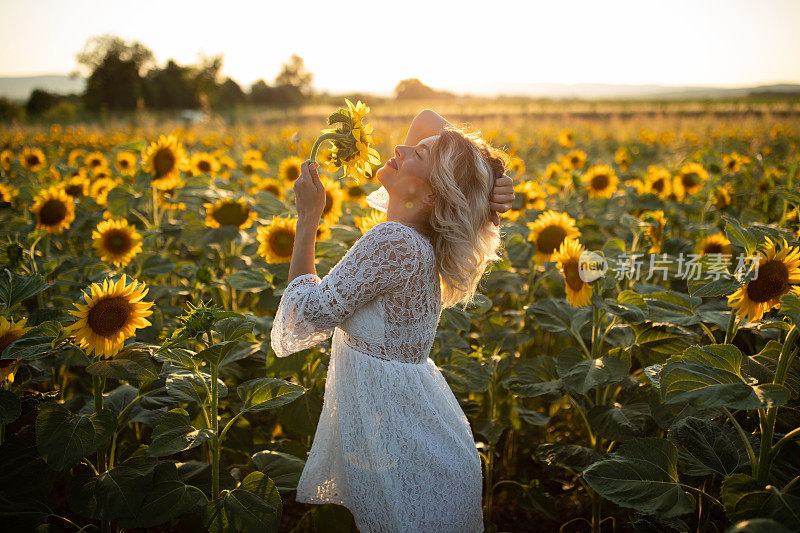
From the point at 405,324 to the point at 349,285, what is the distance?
0.25m

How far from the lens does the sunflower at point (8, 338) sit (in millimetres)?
1585

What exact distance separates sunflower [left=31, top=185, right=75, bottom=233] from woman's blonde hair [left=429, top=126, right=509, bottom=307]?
2414mm

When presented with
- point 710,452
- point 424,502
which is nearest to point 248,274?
point 424,502

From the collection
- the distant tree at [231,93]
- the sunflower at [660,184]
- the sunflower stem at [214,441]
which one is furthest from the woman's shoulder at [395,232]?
the distant tree at [231,93]

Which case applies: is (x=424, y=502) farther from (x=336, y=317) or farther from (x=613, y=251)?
(x=613, y=251)

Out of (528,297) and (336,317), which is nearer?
(336,317)

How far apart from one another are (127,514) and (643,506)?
148 cm

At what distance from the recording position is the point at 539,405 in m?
2.95

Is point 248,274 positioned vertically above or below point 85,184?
below

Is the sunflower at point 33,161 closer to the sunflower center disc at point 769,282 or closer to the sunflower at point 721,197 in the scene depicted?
the sunflower center disc at point 769,282

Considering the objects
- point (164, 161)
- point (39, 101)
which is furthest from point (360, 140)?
point (39, 101)

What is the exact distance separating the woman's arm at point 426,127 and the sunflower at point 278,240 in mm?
848

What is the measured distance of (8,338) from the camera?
164 cm

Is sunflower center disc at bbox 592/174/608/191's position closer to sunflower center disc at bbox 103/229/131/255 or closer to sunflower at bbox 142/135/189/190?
sunflower at bbox 142/135/189/190
